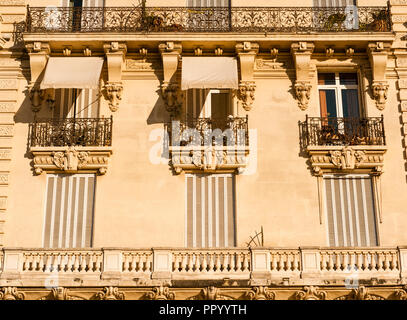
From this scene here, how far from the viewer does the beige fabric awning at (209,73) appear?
70.4ft

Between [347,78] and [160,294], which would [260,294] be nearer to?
[160,294]

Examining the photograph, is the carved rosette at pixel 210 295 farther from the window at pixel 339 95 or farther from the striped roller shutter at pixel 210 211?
the window at pixel 339 95

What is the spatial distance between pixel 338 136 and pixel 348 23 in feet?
11.6

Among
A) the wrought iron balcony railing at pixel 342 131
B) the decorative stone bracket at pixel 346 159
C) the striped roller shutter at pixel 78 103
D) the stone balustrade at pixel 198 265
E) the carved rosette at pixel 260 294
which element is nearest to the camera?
the carved rosette at pixel 260 294

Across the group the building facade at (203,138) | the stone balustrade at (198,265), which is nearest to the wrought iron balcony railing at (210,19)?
the building facade at (203,138)

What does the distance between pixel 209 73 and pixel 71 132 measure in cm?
420

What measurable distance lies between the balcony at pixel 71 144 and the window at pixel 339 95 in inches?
245

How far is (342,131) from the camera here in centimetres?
2208

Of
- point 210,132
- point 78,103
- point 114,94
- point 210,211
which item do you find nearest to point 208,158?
point 210,132

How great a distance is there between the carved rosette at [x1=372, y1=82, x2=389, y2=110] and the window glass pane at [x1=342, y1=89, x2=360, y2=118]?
0.65m

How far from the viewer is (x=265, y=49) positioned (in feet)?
74.1
